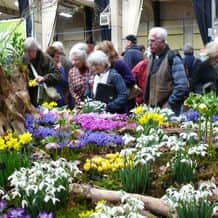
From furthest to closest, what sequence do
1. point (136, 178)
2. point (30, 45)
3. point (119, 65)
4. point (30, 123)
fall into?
1. point (30, 45)
2. point (119, 65)
3. point (30, 123)
4. point (136, 178)

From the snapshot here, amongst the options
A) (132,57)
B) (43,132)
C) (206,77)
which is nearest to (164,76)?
(206,77)

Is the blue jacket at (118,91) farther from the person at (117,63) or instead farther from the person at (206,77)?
the person at (206,77)

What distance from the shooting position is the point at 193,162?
3.68 meters

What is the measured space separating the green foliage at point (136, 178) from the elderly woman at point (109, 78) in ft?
8.31

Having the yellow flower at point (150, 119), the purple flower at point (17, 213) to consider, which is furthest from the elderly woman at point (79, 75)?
the purple flower at point (17, 213)

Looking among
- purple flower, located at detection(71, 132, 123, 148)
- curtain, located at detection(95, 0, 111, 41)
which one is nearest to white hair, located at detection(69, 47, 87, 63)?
purple flower, located at detection(71, 132, 123, 148)

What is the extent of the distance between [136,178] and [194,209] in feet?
2.28

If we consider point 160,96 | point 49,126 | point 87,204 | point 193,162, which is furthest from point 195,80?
point 87,204

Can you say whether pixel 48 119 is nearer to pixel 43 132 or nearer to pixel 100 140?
pixel 43 132

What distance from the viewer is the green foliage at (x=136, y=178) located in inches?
135

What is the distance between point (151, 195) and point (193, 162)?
39cm

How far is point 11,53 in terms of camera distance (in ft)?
17.8

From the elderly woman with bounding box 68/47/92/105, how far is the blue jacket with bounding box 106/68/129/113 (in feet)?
2.56

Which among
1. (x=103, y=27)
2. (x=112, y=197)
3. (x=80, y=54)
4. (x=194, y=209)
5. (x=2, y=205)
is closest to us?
(x=194, y=209)
